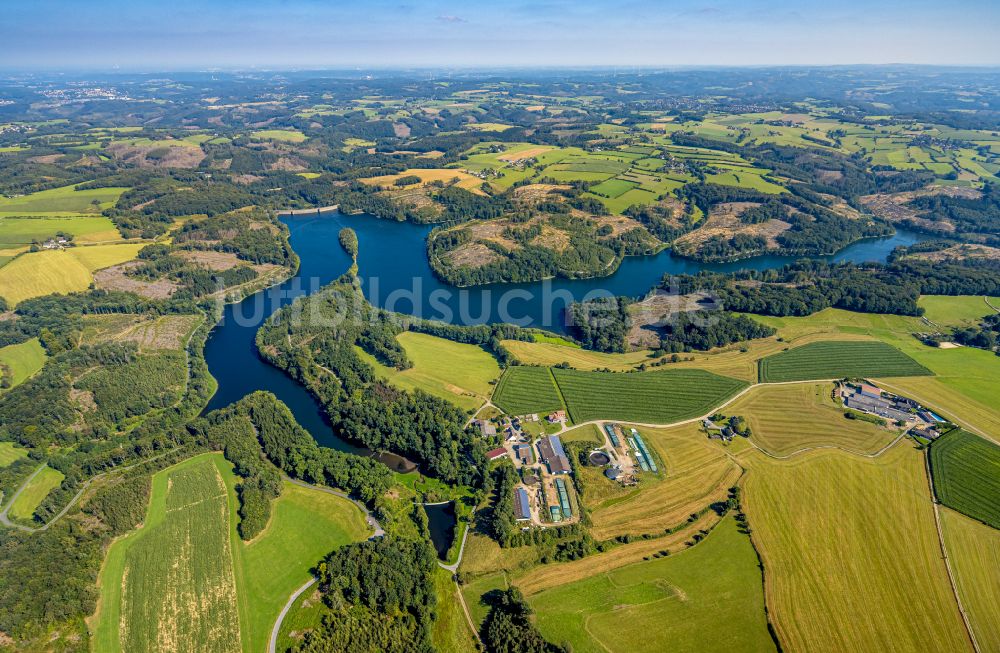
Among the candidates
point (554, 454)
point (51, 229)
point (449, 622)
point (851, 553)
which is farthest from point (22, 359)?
point (851, 553)

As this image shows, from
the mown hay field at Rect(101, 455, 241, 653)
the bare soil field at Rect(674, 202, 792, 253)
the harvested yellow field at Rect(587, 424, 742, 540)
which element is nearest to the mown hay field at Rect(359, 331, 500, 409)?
the harvested yellow field at Rect(587, 424, 742, 540)

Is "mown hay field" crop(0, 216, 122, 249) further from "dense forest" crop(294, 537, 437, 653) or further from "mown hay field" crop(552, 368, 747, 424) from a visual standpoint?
"mown hay field" crop(552, 368, 747, 424)

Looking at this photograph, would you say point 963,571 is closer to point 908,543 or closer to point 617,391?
point 908,543

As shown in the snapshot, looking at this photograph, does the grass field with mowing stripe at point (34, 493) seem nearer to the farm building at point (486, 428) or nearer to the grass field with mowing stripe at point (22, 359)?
the grass field with mowing stripe at point (22, 359)

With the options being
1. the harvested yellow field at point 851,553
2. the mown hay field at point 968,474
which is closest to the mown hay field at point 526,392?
the harvested yellow field at point 851,553

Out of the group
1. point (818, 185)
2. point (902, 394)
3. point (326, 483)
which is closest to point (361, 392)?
point (326, 483)

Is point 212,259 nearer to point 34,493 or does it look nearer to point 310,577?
point 34,493
